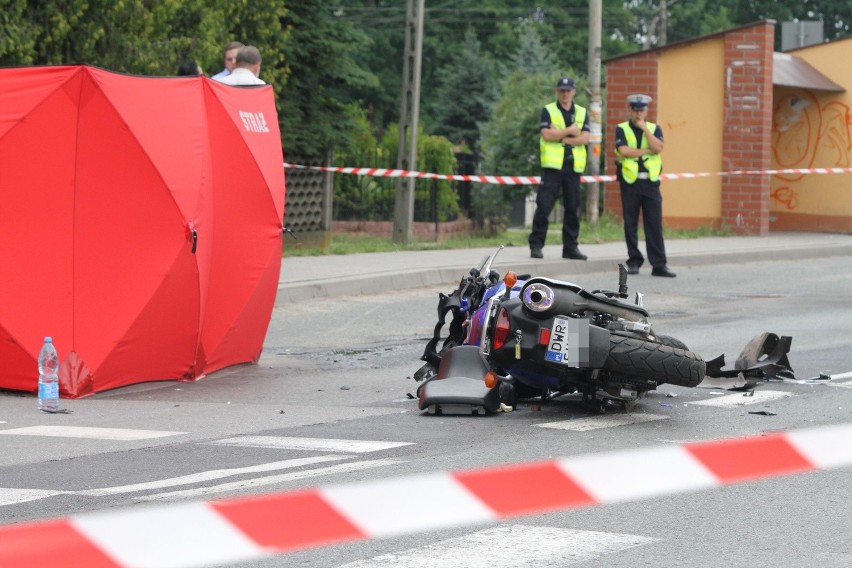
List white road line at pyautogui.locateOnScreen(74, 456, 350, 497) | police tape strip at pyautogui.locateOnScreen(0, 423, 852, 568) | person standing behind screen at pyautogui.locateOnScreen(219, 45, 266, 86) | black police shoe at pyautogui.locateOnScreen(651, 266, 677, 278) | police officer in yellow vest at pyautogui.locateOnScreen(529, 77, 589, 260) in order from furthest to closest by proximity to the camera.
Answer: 1. black police shoe at pyautogui.locateOnScreen(651, 266, 677, 278)
2. police officer in yellow vest at pyautogui.locateOnScreen(529, 77, 589, 260)
3. person standing behind screen at pyautogui.locateOnScreen(219, 45, 266, 86)
4. white road line at pyautogui.locateOnScreen(74, 456, 350, 497)
5. police tape strip at pyautogui.locateOnScreen(0, 423, 852, 568)

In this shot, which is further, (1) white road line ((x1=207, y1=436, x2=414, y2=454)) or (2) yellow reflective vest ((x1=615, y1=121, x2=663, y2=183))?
(2) yellow reflective vest ((x1=615, y1=121, x2=663, y2=183))

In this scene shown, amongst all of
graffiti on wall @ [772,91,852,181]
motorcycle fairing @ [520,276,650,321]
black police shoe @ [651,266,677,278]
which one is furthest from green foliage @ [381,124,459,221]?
motorcycle fairing @ [520,276,650,321]

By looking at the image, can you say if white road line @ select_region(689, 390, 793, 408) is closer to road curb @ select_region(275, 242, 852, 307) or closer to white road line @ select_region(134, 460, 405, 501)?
white road line @ select_region(134, 460, 405, 501)

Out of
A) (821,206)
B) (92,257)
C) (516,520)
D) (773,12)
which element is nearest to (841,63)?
(821,206)

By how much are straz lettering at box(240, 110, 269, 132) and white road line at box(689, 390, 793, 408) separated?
3.70m

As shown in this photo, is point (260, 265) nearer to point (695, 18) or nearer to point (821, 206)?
point (821, 206)

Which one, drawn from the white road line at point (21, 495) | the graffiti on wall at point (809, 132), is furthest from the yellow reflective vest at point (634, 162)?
the white road line at point (21, 495)

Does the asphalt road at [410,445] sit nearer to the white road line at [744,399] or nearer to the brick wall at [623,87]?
the white road line at [744,399]

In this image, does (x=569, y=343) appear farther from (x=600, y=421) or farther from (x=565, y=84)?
(x=565, y=84)

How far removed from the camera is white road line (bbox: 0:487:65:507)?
6.16 m

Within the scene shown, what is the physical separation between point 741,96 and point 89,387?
1596 centimetres

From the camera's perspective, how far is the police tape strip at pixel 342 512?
134 inches

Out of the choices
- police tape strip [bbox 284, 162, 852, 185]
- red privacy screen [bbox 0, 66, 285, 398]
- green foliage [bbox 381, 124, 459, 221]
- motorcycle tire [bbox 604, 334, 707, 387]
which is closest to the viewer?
motorcycle tire [bbox 604, 334, 707, 387]

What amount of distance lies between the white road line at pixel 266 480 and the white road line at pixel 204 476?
163mm
